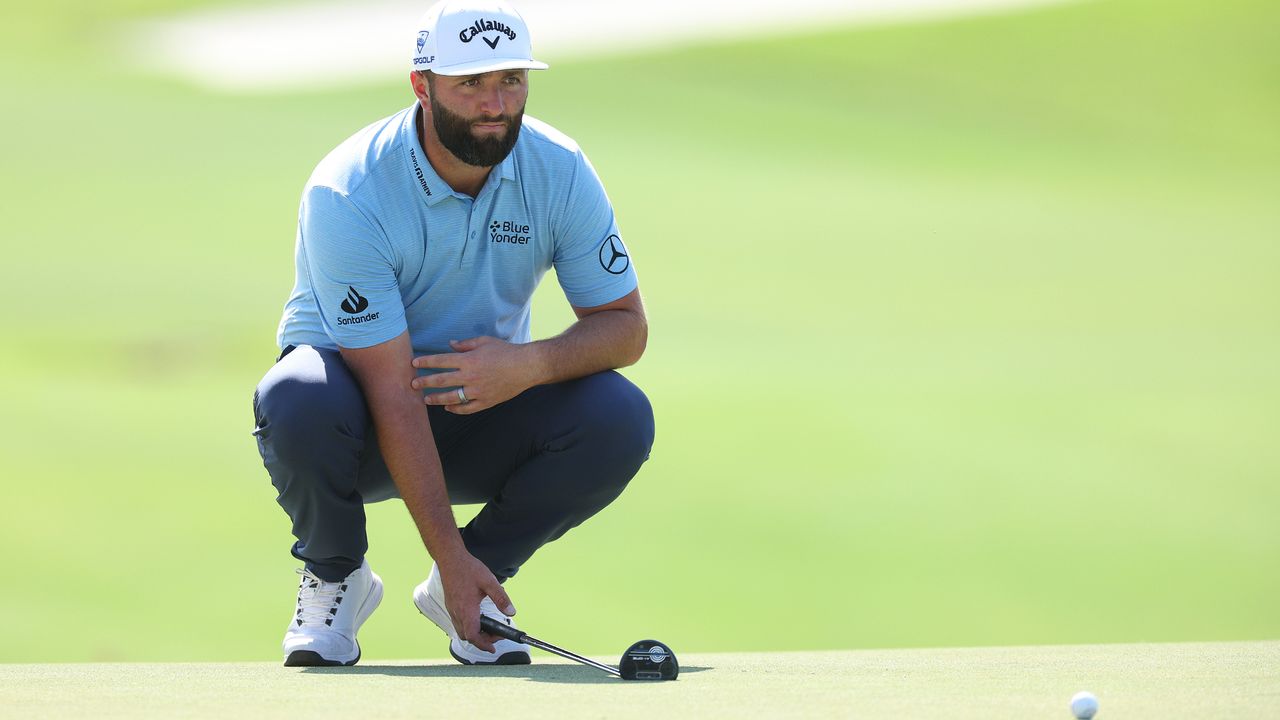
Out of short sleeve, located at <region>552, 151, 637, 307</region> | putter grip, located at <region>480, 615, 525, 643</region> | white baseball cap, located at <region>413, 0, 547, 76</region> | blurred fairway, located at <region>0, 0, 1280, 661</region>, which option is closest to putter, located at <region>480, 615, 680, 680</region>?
putter grip, located at <region>480, 615, 525, 643</region>

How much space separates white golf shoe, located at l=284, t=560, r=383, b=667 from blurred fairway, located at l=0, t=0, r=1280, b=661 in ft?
4.94

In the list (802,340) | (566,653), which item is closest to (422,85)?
(566,653)

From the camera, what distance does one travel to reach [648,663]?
6.93 feet

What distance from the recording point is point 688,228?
884 cm

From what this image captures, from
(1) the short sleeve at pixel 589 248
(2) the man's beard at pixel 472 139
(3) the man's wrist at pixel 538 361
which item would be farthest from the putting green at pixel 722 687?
(2) the man's beard at pixel 472 139

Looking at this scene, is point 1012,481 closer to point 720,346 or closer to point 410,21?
point 720,346

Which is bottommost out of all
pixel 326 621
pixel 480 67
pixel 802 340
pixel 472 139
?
pixel 802 340

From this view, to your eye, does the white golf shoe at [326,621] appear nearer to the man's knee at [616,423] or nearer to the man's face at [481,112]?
the man's knee at [616,423]

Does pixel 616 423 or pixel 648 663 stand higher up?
pixel 616 423

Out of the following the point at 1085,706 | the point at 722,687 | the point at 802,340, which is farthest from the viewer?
the point at 802,340

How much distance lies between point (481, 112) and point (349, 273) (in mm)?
317

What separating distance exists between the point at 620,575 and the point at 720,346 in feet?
8.11

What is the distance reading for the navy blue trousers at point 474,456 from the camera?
233cm

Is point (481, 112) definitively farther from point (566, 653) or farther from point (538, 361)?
point (566, 653)
